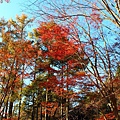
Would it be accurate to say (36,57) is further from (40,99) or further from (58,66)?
(40,99)

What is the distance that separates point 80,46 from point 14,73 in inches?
331

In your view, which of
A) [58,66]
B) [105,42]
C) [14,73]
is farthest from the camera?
[58,66]

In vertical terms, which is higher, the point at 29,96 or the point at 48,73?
the point at 48,73

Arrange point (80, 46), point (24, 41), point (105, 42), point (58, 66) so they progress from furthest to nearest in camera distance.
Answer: point (58, 66), point (24, 41), point (105, 42), point (80, 46)

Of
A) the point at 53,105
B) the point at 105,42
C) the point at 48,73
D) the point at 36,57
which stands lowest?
the point at 53,105

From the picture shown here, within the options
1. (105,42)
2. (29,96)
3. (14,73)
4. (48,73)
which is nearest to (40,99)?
(29,96)

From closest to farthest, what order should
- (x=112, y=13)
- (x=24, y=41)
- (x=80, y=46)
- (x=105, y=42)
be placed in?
(x=112, y=13)
(x=80, y=46)
(x=105, y=42)
(x=24, y=41)

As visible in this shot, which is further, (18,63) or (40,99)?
(40,99)

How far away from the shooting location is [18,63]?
567 inches

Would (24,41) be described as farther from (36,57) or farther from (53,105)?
(53,105)

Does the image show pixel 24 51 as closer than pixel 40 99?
Yes

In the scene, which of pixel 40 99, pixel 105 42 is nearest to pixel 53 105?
pixel 40 99

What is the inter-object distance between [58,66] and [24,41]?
3667 millimetres

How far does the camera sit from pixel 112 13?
4043 millimetres
